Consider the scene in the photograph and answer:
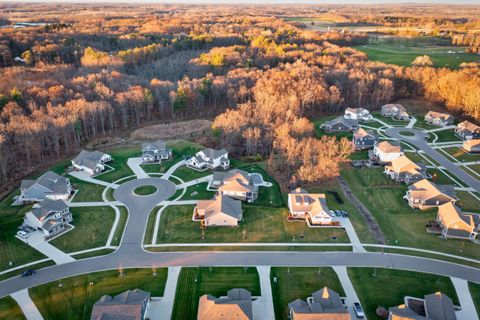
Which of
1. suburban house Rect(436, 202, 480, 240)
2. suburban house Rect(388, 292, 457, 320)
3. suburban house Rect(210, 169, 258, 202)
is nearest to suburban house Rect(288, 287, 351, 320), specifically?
suburban house Rect(388, 292, 457, 320)

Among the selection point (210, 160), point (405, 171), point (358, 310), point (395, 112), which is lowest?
point (358, 310)

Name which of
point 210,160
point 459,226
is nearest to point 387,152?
point 459,226

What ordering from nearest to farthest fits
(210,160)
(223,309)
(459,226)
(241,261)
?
1. (223,309)
2. (241,261)
3. (459,226)
4. (210,160)

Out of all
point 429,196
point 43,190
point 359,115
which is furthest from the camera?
point 359,115

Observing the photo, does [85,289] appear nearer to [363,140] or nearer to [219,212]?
[219,212]

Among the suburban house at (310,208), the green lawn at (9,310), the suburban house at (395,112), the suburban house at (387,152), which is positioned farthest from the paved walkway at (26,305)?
the suburban house at (395,112)

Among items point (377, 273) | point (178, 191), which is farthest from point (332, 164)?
point (178, 191)

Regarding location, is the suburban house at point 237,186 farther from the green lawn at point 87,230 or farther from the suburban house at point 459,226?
the suburban house at point 459,226

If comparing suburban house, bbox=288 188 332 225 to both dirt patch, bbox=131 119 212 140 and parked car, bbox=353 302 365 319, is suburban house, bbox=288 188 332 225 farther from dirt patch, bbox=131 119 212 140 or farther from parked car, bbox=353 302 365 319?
dirt patch, bbox=131 119 212 140
